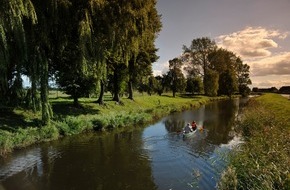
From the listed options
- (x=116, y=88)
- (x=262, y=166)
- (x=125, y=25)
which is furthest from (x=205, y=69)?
(x=262, y=166)

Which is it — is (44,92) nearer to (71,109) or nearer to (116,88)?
(71,109)

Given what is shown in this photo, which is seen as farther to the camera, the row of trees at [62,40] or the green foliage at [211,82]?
the green foliage at [211,82]

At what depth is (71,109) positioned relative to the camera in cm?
3181

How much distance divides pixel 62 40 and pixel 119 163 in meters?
12.4

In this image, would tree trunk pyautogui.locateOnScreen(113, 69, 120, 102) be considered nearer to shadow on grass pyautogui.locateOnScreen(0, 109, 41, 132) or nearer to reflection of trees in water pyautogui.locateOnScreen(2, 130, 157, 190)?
shadow on grass pyautogui.locateOnScreen(0, 109, 41, 132)

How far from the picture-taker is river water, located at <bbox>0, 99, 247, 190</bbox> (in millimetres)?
14219

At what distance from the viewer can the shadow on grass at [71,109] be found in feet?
98.4

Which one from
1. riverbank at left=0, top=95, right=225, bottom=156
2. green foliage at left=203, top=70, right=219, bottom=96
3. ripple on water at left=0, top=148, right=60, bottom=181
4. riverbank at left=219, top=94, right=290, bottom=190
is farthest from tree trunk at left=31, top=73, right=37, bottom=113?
green foliage at left=203, top=70, right=219, bottom=96

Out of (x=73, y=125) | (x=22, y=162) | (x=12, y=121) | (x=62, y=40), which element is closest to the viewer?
(x=22, y=162)

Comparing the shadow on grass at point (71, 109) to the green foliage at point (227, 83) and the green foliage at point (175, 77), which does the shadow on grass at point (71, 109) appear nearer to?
the green foliage at point (175, 77)

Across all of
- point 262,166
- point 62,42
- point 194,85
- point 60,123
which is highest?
point 62,42

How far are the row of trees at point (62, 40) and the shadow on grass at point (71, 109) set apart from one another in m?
1.56

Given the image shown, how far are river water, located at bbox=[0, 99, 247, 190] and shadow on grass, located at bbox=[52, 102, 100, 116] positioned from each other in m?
4.78

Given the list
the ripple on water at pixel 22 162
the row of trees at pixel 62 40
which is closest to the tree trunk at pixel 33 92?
the row of trees at pixel 62 40
